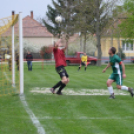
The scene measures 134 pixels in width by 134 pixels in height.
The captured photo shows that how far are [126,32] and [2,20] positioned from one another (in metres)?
25.4

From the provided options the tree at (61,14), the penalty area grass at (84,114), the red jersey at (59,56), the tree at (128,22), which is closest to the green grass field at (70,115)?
the penalty area grass at (84,114)

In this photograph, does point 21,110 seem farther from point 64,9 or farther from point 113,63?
point 64,9

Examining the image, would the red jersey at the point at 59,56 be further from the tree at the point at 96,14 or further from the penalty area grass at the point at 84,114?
the tree at the point at 96,14

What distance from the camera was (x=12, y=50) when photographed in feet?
39.0

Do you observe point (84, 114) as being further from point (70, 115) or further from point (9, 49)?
point (9, 49)

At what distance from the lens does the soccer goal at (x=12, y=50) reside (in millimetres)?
9906

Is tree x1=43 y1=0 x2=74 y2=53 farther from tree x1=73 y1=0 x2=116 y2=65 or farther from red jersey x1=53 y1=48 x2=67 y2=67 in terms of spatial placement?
red jersey x1=53 y1=48 x2=67 y2=67

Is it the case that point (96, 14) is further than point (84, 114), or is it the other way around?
point (96, 14)

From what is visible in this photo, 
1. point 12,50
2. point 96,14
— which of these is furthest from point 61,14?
point 12,50

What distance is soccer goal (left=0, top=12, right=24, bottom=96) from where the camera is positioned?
9.91m

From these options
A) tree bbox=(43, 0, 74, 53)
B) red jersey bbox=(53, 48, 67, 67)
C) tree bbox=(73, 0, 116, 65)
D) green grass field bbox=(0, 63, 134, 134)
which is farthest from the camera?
tree bbox=(43, 0, 74, 53)

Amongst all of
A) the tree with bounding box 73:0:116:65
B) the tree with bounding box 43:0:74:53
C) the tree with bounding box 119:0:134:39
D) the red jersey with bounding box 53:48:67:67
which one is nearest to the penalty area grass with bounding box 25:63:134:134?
the red jersey with bounding box 53:48:67:67

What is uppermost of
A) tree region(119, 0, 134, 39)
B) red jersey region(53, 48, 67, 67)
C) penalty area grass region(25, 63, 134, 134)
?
tree region(119, 0, 134, 39)

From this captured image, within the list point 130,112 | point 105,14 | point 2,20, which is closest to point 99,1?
point 105,14
